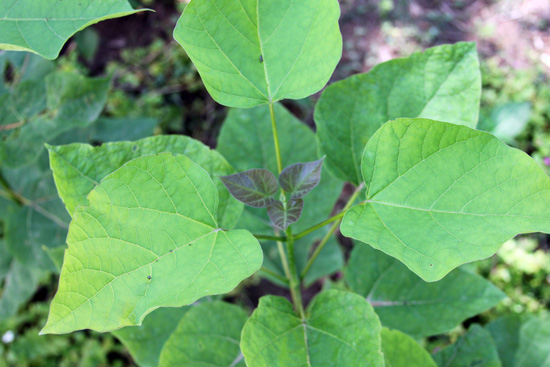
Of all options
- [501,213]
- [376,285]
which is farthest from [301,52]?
[376,285]

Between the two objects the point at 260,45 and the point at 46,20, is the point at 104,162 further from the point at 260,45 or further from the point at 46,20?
the point at 260,45

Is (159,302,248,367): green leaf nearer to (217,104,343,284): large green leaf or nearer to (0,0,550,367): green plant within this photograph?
(0,0,550,367): green plant

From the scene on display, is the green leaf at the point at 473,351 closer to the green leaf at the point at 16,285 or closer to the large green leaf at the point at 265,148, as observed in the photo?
the large green leaf at the point at 265,148

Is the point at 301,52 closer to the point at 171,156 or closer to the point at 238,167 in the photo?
the point at 171,156

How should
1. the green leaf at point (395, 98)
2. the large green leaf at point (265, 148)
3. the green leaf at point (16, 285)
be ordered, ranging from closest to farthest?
the green leaf at point (395, 98), the large green leaf at point (265, 148), the green leaf at point (16, 285)

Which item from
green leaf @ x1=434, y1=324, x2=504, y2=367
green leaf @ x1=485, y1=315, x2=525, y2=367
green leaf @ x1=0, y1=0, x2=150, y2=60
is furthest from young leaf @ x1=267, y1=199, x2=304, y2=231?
green leaf @ x1=485, y1=315, x2=525, y2=367

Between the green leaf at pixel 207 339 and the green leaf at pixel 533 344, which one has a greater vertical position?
the green leaf at pixel 207 339

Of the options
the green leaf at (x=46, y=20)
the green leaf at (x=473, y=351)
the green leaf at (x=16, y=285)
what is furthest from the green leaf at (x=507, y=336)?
the green leaf at (x=16, y=285)
